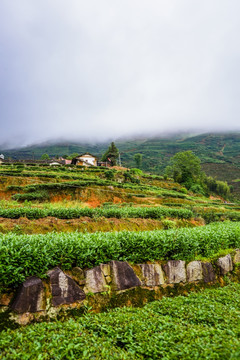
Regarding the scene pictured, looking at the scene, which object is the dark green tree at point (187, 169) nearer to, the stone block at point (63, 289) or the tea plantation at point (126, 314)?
the tea plantation at point (126, 314)

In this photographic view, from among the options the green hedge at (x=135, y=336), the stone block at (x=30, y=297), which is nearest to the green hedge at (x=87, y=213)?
the stone block at (x=30, y=297)

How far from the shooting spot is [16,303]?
4.23 metres

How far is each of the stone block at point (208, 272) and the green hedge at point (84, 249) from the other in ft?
1.67

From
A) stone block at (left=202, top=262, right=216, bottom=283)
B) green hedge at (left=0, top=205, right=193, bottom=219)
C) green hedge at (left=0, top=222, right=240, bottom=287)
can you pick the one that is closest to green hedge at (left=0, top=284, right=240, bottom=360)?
green hedge at (left=0, top=222, right=240, bottom=287)

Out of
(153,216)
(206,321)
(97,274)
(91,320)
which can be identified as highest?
(97,274)

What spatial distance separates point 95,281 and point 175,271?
9.72ft

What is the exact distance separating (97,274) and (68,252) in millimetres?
1073

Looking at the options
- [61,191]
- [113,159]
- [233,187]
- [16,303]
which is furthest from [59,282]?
[233,187]

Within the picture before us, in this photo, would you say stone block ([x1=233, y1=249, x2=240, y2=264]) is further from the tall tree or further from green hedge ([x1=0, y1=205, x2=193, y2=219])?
the tall tree

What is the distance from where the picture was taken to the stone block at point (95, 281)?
5.23m

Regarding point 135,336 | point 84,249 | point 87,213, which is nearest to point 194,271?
point 135,336

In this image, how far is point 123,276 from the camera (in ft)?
18.7

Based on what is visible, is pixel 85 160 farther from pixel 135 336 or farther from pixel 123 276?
pixel 135 336

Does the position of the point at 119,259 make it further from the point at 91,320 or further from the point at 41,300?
the point at 41,300
